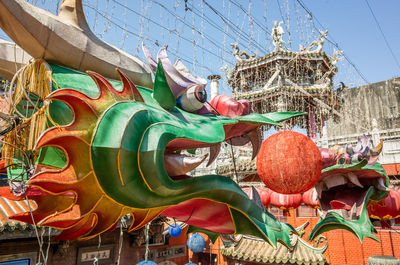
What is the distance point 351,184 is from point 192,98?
416 centimetres

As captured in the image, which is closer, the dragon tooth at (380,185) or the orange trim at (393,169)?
the dragon tooth at (380,185)

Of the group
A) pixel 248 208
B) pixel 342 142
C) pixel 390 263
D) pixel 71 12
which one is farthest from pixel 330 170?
pixel 342 142

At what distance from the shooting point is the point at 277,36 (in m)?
13.6

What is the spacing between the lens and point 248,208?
278 centimetres

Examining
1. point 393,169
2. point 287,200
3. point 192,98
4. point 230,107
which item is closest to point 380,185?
point 287,200

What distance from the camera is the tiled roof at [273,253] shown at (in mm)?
8422

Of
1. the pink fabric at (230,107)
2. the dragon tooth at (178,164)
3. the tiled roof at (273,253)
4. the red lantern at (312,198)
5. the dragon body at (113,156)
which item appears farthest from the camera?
the tiled roof at (273,253)

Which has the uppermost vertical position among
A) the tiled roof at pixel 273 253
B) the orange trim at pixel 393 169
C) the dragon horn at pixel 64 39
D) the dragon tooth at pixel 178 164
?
the dragon horn at pixel 64 39

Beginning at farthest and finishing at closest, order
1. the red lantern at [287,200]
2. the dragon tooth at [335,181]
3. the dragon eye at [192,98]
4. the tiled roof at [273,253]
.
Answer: the tiled roof at [273,253], the red lantern at [287,200], the dragon tooth at [335,181], the dragon eye at [192,98]

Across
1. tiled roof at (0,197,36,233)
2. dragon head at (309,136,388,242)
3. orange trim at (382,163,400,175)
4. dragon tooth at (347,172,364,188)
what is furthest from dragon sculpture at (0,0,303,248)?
orange trim at (382,163,400,175)

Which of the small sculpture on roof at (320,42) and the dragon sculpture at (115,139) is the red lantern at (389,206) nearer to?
the dragon sculpture at (115,139)

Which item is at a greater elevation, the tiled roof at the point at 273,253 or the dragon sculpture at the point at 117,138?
the dragon sculpture at the point at 117,138

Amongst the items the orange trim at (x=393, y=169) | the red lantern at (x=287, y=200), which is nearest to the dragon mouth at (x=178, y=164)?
the red lantern at (x=287, y=200)

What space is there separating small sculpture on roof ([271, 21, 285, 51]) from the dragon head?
873 centimetres
